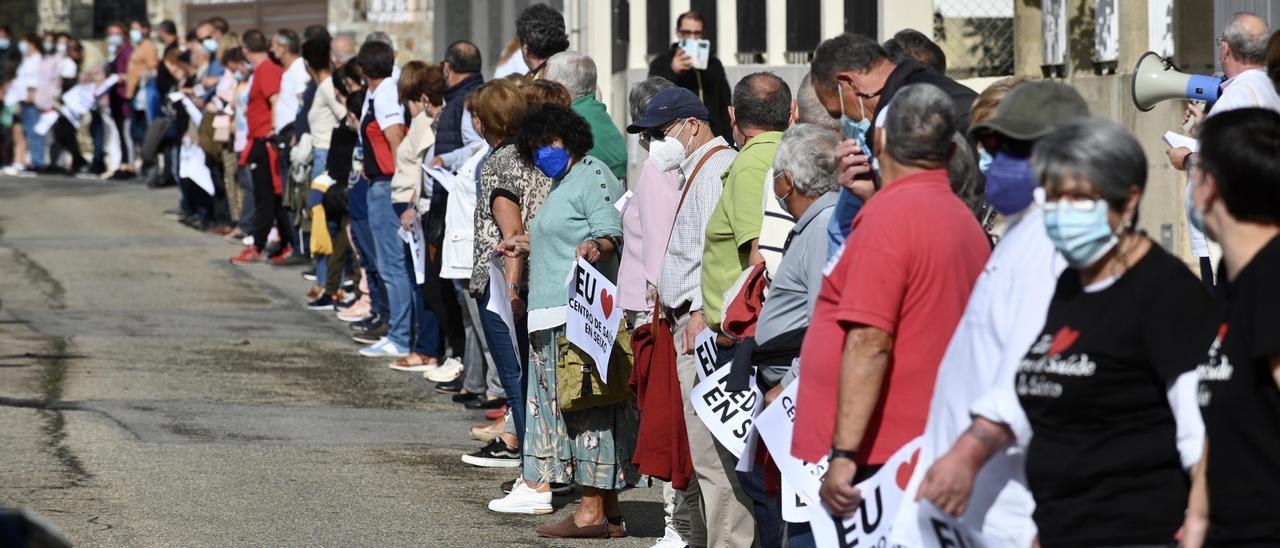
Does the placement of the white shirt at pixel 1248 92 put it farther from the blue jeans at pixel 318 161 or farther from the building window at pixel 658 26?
the building window at pixel 658 26

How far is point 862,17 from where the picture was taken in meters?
15.2

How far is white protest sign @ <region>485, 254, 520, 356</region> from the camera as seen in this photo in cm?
850

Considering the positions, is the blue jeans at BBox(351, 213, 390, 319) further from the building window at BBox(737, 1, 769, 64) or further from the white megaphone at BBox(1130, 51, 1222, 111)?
the white megaphone at BBox(1130, 51, 1222, 111)

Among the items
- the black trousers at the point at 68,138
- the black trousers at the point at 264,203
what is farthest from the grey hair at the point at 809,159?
the black trousers at the point at 68,138

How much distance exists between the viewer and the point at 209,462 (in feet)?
31.0

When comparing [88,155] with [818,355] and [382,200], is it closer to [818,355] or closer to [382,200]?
[382,200]

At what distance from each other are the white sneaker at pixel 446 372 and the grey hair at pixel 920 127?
305 inches

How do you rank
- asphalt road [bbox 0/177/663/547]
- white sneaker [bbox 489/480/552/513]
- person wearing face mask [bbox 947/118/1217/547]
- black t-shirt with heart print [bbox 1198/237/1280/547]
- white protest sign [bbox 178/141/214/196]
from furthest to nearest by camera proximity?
white protest sign [bbox 178/141/214/196] → white sneaker [bbox 489/480/552/513] → asphalt road [bbox 0/177/663/547] → person wearing face mask [bbox 947/118/1217/547] → black t-shirt with heart print [bbox 1198/237/1280/547]

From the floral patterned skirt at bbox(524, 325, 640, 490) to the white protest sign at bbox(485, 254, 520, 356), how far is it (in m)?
0.31

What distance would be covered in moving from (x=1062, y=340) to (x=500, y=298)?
16.4 ft

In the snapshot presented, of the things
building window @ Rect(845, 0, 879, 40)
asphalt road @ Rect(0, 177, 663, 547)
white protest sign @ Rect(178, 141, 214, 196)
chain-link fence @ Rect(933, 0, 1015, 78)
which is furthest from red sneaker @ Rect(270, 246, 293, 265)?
chain-link fence @ Rect(933, 0, 1015, 78)

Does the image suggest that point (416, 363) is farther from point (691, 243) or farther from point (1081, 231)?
point (1081, 231)

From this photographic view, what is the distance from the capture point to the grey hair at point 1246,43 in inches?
299

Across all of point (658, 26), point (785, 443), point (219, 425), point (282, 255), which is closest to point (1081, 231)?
point (785, 443)
